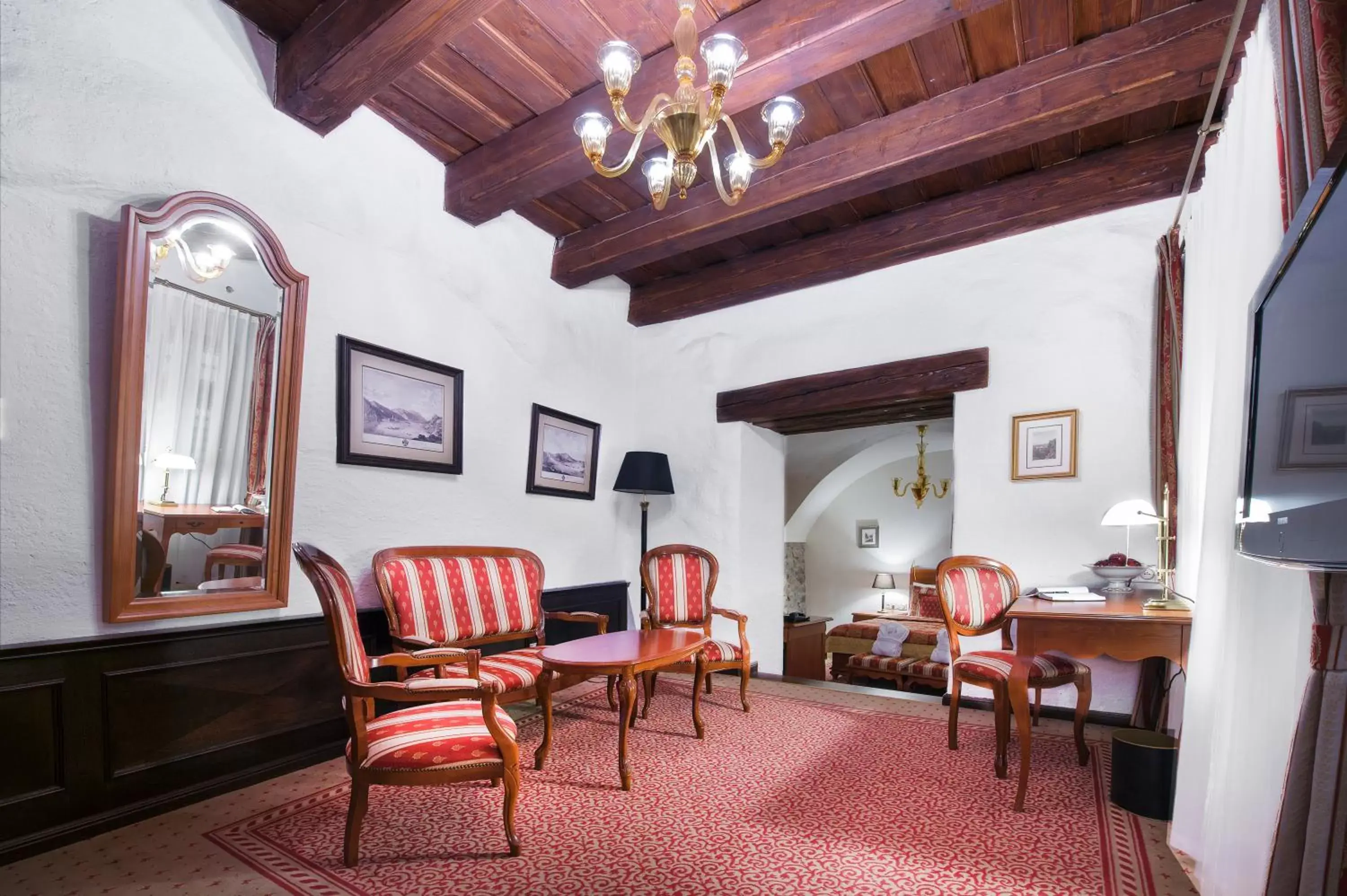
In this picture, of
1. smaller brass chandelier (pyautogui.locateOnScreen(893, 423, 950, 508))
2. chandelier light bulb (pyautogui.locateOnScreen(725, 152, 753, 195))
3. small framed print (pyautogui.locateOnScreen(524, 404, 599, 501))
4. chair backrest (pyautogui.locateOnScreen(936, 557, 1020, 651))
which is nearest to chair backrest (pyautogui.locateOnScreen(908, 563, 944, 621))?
smaller brass chandelier (pyautogui.locateOnScreen(893, 423, 950, 508))

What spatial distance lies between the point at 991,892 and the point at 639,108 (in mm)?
3344

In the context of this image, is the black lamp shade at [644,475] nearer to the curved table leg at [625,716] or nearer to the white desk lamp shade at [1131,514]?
the curved table leg at [625,716]

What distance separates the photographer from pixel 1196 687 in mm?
2229

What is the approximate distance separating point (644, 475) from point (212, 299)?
2.90m

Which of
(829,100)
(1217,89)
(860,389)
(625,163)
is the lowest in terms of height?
(860,389)

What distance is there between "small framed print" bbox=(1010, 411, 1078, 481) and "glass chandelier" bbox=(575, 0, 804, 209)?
2518 millimetres

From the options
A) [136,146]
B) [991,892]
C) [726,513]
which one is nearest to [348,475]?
[136,146]

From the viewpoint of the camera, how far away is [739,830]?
2.44 metres

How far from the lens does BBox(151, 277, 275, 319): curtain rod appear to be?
2615 millimetres

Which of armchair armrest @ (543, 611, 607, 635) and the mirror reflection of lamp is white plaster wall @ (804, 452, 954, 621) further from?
the mirror reflection of lamp

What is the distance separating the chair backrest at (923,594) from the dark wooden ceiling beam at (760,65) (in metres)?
7.05

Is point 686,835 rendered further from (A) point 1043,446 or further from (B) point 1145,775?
(A) point 1043,446

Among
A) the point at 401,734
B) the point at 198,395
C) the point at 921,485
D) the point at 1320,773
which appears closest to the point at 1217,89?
the point at 1320,773

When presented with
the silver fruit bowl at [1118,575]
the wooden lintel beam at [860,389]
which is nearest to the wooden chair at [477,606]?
the wooden lintel beam at [860,389]
